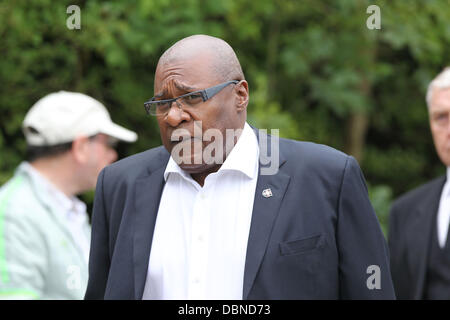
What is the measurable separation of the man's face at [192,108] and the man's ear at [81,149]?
150 centimetres

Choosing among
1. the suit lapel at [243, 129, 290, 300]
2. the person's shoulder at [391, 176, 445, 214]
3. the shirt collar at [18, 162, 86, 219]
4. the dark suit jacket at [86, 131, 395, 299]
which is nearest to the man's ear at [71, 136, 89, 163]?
the shirt collar at [18, 162, 86, 219]

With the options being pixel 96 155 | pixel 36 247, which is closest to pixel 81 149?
pixel 96 155

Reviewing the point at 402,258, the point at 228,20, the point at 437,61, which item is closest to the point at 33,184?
the point at 402,258

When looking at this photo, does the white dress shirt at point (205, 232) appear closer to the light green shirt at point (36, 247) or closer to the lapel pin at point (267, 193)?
the lapel pin at point (267, 193)

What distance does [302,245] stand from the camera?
1939 mm

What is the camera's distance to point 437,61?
6469mm

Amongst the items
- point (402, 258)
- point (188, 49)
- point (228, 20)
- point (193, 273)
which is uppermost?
point (228, 20)

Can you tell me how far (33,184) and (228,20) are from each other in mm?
3405

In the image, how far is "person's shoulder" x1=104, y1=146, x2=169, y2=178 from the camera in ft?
7.32

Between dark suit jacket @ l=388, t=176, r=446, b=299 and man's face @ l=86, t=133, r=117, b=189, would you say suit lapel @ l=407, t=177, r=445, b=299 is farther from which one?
man's face @ l=86, t=133, r=117, b=189

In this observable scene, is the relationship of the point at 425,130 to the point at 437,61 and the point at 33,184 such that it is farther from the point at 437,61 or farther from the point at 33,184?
the point at 33,184

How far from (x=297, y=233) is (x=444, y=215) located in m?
2.61

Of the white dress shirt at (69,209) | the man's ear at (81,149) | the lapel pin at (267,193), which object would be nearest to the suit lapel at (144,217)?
the lapel pin at (267,193)

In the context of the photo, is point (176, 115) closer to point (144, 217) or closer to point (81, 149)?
point (144, 217)
